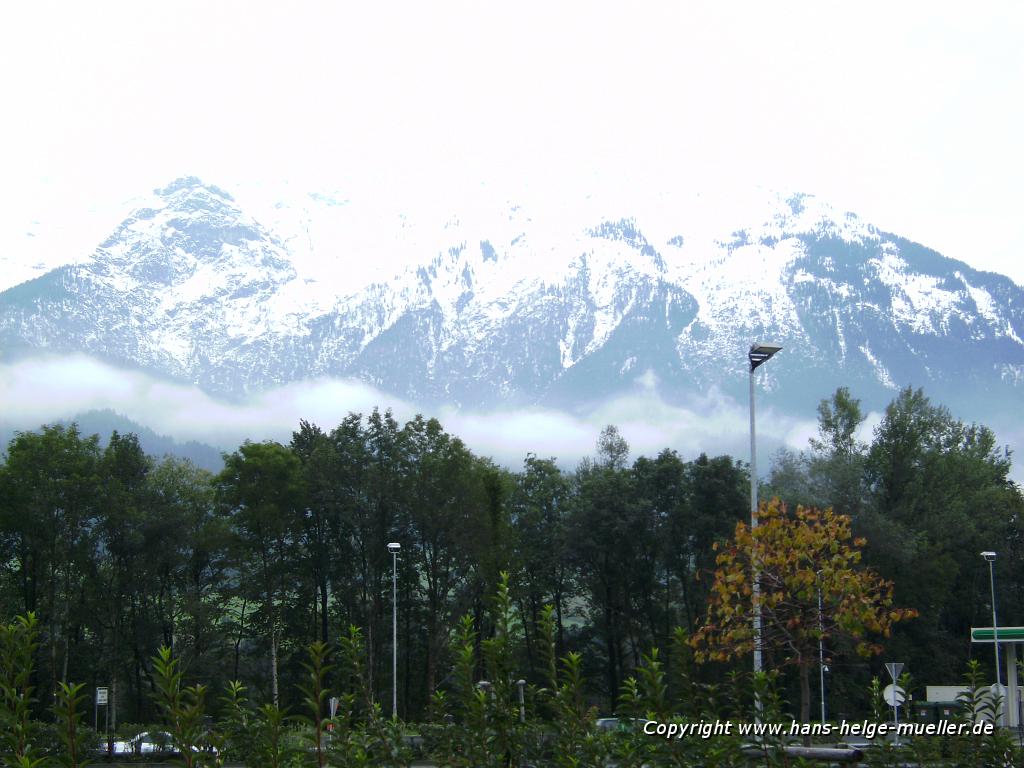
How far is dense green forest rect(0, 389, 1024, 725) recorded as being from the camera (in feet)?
196

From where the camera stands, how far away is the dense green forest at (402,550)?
59.9 m

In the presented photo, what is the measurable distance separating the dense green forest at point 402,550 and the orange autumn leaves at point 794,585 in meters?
34.6

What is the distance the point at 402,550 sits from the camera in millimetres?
65438

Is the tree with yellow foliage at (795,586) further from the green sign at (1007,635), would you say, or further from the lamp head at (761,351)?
the green sign at (1007,635)

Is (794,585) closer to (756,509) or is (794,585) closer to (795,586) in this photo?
(795,586)

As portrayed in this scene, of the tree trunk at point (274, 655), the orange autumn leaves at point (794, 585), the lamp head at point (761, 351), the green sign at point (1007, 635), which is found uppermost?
the lamp head at point (761, 351)

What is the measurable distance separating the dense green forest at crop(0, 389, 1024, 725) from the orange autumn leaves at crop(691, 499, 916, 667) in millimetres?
34603

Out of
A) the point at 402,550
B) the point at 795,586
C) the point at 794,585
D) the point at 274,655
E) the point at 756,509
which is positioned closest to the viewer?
the point at 794,585

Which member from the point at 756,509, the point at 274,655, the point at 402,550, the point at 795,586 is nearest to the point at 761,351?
the point at 756,509

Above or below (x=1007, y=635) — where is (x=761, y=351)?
above

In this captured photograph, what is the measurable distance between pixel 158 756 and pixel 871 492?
42.7 m

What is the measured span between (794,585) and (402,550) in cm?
4592

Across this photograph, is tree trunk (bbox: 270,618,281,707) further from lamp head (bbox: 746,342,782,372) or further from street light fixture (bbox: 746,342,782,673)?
lamp head (bbox: 746,342,782,372)

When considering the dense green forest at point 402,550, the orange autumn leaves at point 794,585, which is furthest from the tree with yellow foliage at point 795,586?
the dense green forest at point 402,550
